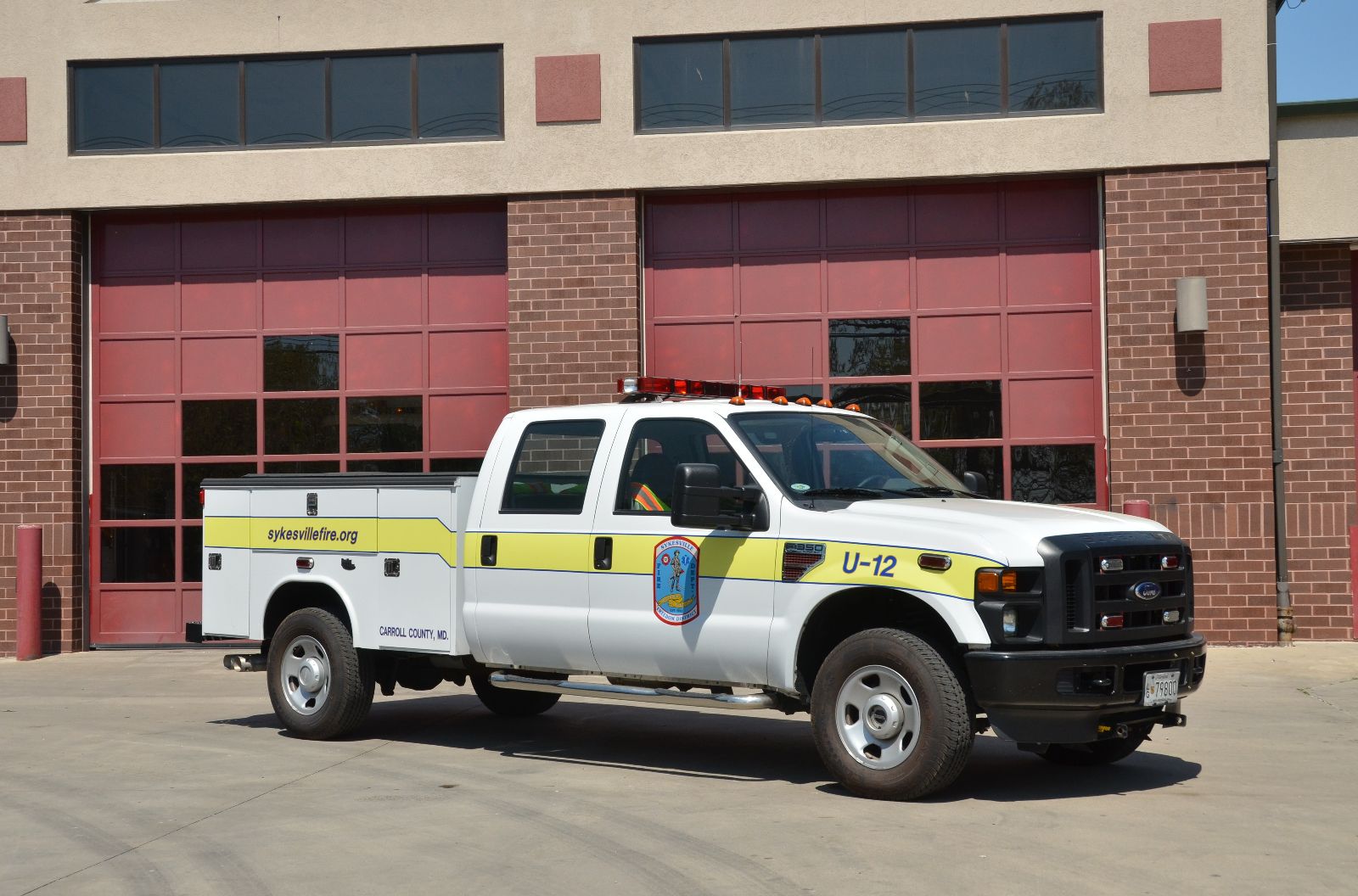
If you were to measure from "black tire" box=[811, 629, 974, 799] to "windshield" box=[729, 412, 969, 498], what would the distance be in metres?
0.97

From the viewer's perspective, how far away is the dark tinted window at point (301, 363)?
663 inches

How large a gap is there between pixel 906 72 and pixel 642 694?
30.9 ft

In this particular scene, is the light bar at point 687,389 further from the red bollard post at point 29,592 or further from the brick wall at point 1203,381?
the red bollard post at point 29,592

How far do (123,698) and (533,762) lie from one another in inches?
209

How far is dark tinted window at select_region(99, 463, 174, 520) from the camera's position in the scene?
1709 centimetres

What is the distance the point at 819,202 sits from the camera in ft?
53.2

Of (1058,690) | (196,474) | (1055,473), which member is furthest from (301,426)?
(1058,690)

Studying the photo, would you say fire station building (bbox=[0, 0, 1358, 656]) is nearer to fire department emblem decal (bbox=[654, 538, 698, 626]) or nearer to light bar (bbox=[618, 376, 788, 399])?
light bar (bbox=[618, 376, 788, 399])

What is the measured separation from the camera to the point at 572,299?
635 inches

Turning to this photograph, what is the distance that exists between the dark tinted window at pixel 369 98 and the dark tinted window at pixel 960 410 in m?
6.24

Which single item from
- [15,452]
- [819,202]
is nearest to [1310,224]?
[819,202]

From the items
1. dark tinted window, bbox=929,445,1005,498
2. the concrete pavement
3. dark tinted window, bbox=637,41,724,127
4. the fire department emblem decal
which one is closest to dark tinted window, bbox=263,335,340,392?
dark tinted window, bbox=637,41,724,127

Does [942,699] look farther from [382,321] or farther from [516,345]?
[382,321]

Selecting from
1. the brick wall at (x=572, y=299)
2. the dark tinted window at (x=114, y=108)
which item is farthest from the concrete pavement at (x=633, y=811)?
the dark tinted window at (x=114, y=108)
